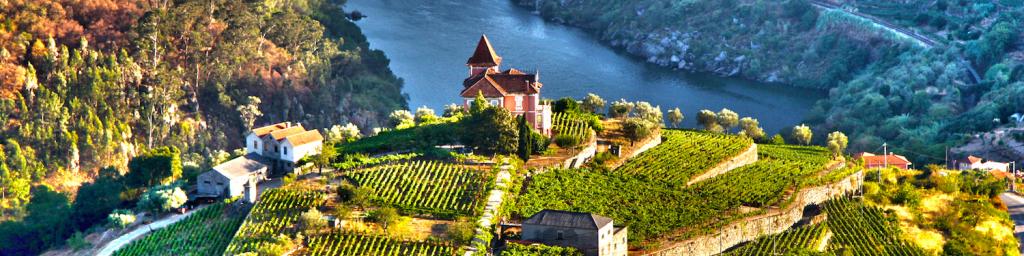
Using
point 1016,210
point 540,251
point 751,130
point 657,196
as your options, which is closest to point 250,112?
point 751,130

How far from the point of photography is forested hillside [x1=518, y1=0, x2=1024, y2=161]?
11644cm

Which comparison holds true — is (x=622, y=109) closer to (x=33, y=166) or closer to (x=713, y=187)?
(x=713, y=187)

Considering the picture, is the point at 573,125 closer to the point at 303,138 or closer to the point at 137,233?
the point at 303,138

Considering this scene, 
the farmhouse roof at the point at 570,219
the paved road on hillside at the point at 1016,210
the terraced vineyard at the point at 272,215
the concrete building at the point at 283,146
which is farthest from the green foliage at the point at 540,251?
the paved road on hillside at the point at 1016,210

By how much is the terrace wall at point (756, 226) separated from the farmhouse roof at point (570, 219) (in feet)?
10.4

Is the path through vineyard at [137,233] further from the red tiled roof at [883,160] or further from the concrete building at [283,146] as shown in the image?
the red tiled roof at [883,160]

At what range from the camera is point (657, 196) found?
7712 cm

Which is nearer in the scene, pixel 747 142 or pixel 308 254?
pixel 308 254

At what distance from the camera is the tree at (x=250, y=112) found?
107 meters

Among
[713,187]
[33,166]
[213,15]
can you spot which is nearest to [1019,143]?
[713,187]

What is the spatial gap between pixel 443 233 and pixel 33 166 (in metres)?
34.5

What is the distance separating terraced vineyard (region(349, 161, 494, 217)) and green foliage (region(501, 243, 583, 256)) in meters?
5.02

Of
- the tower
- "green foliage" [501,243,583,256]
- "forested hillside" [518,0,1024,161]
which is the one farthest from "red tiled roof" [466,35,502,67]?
"forested hillside" [518,0,1024,161]

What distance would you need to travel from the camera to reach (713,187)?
80.2 m
